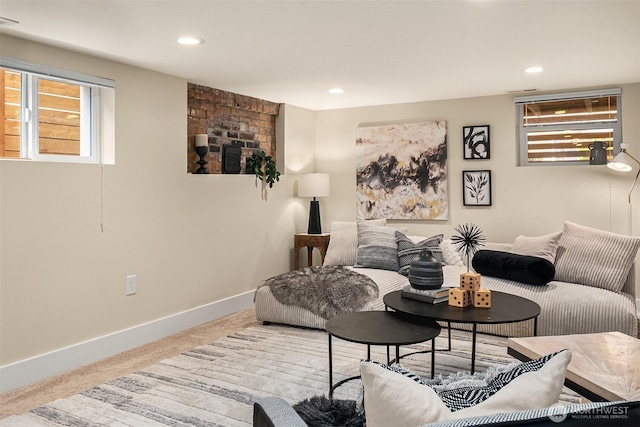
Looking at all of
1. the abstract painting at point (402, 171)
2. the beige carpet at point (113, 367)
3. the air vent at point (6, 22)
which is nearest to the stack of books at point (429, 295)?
the beige carpet at point (113, 367)

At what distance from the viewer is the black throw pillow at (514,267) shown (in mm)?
3938

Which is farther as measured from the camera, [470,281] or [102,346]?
[102,346]

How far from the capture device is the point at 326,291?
4227 mm

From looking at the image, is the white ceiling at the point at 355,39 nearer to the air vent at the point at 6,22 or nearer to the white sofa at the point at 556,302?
the air vent at the point at 6,22

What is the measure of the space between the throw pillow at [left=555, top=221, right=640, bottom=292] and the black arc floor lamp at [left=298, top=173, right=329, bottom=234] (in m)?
2.55

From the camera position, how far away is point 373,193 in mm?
5902

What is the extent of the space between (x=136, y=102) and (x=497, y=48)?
106 inches

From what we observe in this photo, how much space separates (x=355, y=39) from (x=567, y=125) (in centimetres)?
295

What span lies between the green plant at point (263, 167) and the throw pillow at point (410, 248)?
1.49 meters

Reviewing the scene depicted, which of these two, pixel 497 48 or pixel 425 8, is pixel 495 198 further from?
pixel 425 8

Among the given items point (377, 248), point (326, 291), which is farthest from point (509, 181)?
point (326, 291)

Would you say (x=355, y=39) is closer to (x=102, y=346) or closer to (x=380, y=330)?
(x=380, y=330)

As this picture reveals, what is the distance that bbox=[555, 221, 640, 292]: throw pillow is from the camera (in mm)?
3916

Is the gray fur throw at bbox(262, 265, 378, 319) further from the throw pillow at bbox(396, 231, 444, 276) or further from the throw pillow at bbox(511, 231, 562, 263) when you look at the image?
the throw pillow at bbox(511, 231, 562, 263)
